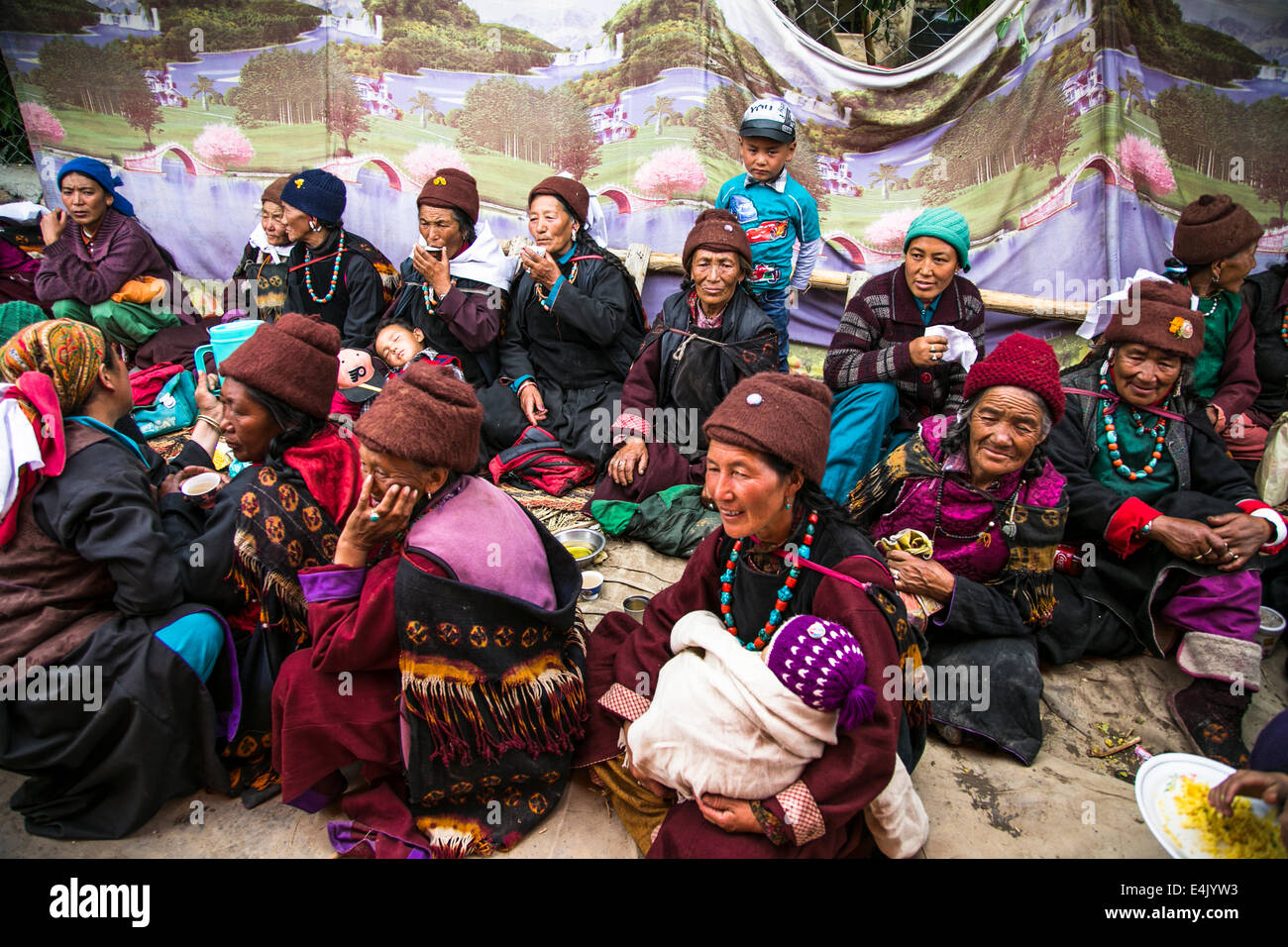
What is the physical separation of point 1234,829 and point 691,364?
3.23 m

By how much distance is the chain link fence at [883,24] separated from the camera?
633cm

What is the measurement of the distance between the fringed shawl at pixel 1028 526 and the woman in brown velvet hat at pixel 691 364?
1.35m

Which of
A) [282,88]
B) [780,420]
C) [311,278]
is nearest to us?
[780,420]

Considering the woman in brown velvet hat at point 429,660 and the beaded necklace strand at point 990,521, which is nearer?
the woman in brown velvet hat at point 429,660

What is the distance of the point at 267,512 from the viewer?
2.70 metres

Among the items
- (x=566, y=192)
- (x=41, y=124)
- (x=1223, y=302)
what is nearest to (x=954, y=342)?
(x=1223, y=302)

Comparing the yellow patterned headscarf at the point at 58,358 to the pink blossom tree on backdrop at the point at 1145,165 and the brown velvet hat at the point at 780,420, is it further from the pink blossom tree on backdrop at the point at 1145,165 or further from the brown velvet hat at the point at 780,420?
the pink blossom tree on backdrop at the point at 1145,165

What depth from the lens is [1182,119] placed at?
566cm

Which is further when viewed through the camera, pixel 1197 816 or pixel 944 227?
pixel 944 227

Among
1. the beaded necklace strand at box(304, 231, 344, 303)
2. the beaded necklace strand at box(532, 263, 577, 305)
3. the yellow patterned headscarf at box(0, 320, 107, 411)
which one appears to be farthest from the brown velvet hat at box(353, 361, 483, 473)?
the beaded necklace strand at box(304, 231, 344, 303)

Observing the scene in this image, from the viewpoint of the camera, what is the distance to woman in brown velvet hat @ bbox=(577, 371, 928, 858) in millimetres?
2148

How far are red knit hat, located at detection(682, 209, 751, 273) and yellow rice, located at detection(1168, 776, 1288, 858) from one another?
3249 millimetres

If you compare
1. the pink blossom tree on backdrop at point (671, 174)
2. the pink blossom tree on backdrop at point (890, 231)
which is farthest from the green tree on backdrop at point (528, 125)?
the pink blossom tree on backdrop at point (890, 231)

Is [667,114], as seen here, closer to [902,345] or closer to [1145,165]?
[902,345]
